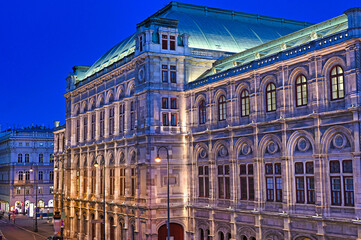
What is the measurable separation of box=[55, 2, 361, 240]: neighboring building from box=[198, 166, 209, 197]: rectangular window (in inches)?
4.5

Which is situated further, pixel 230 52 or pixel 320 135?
pixel 230 52

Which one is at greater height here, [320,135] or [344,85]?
[344,85]

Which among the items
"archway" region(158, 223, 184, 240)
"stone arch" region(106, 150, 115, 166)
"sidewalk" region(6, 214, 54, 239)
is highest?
"stone arch" region(106, 150, 115, 166)

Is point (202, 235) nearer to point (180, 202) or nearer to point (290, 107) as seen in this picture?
point (180, 202)

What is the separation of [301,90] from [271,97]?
3.64 metres

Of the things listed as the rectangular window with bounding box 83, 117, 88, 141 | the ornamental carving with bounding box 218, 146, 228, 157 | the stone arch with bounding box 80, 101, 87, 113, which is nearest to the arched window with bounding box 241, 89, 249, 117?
the ornamental carving with bounding box 218, 146, 228, 157

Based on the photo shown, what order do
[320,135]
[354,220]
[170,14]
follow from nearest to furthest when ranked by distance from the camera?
1. [354,220]
2. [320,135]
3. [170,14]

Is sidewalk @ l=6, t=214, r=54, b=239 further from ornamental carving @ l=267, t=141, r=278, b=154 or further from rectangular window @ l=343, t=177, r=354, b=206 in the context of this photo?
rectangular window @ l=343, t=177, r=354, b=206

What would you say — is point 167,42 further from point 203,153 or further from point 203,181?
point 203,181

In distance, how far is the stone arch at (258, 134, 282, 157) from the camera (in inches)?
1528

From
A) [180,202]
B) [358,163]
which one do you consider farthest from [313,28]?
[180,202]

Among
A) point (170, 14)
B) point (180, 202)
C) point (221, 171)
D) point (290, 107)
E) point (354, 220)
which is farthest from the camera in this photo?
point (170, 14)

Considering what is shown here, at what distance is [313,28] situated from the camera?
139 ft

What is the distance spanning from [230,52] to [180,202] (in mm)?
18663
